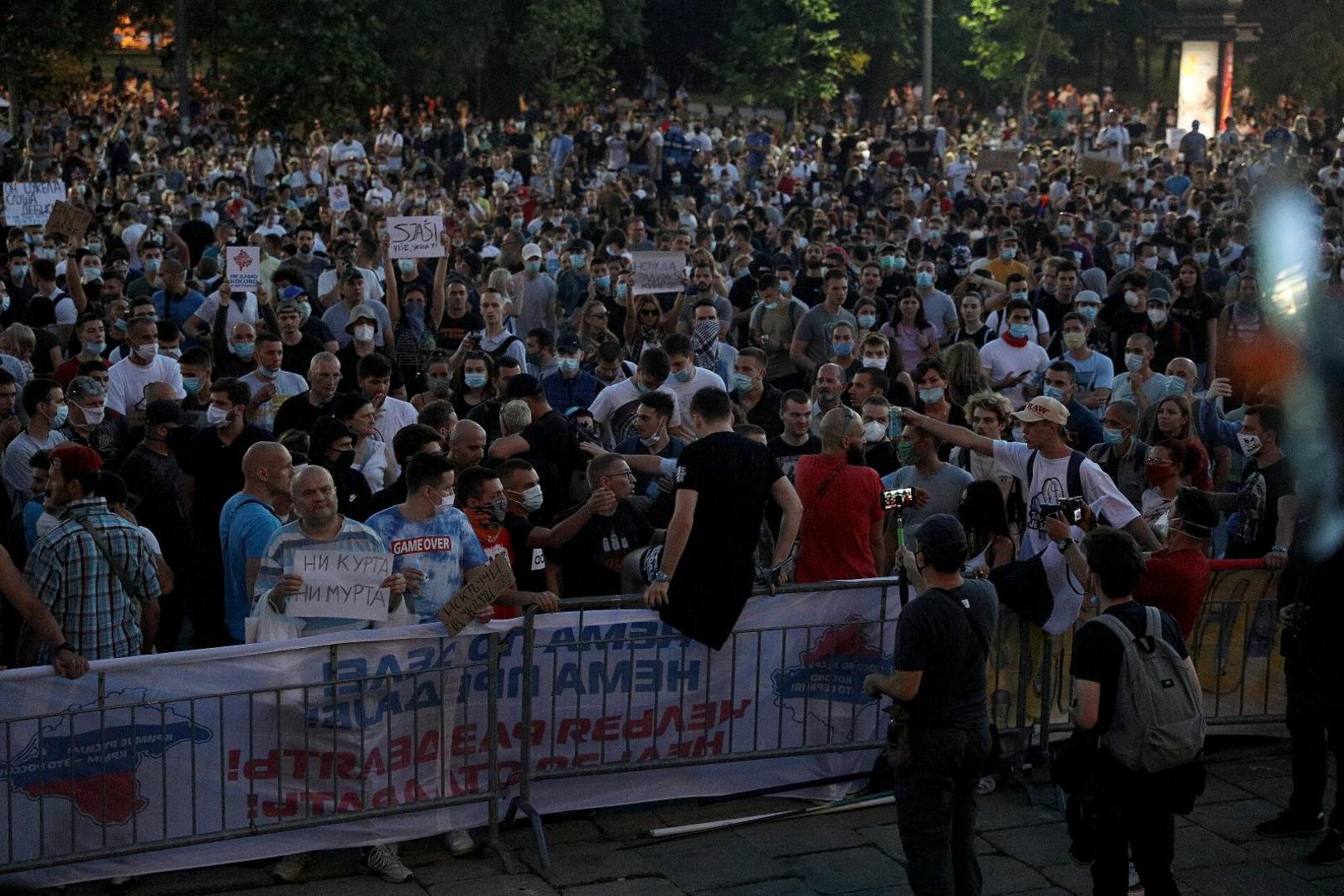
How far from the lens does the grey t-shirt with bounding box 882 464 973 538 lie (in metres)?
8.68

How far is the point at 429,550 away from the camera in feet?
23.2

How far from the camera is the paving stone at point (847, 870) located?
679cm

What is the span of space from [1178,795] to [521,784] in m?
2.70

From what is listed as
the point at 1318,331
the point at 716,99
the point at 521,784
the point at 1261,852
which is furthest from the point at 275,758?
the point at 716,99

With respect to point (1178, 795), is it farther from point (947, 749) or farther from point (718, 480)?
point (718, 480)

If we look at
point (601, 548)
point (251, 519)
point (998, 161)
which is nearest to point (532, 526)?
point (601, 548)

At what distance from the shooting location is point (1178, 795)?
5.96 m

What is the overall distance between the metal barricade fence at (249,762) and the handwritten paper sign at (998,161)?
21.9 m

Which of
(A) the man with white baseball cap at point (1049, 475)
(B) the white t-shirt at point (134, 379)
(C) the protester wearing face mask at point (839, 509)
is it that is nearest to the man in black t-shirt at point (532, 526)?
(C) the protester wearing face mask at point (839, 509)

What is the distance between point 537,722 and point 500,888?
76cm

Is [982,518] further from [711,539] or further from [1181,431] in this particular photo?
[1181,431]

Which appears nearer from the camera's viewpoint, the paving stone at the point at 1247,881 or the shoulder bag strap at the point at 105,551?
the paving stone at the point at 1247,881

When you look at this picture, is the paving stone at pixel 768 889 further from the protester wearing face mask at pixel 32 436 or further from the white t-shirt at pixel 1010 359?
the white t-shirt at pixel 1010 359

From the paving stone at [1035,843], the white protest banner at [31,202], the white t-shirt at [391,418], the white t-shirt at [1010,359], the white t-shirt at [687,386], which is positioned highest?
the white protest banner at [31,202]
